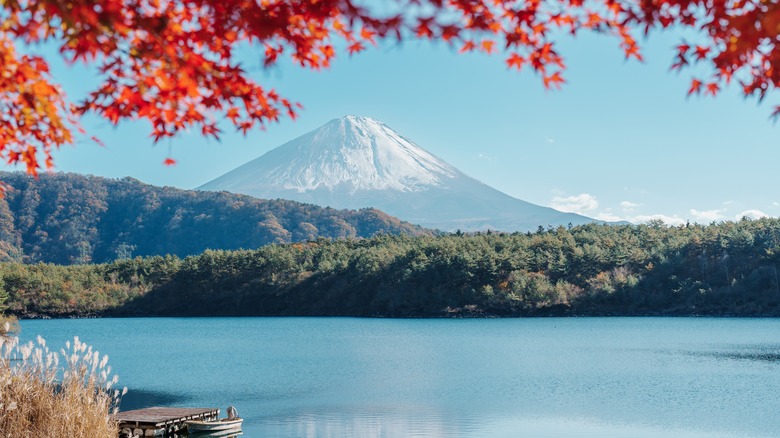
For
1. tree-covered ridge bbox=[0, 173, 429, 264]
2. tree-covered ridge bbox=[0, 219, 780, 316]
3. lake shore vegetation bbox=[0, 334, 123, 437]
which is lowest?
lake shore vegetation bbox=[0, 334, 123, 437]

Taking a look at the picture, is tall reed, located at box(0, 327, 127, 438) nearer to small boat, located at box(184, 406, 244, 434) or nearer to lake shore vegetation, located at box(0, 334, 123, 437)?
A: lake shore vegetation, located at box(0, 334, 123, 437)

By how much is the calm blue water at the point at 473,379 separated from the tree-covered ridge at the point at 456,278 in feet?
30.1

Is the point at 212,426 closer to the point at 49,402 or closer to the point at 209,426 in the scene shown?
the point at 209,426

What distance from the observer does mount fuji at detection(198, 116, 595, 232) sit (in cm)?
15550

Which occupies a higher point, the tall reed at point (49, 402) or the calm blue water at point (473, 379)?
the tall reed at point (49, 402)

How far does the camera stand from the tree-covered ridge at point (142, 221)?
80312mm

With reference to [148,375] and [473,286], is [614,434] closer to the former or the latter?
[148,375]

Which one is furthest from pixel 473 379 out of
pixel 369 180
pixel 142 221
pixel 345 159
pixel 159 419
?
pixel 345 159

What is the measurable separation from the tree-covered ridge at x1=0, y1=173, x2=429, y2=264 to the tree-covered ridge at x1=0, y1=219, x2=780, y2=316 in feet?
80.7

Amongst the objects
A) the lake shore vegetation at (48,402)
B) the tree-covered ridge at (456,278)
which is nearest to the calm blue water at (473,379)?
the lake shore vegetation at (48,402)

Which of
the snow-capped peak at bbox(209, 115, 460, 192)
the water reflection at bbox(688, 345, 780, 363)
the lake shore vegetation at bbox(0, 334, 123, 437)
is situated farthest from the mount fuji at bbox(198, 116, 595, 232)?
the lake shore vegetation at bbox(0, 334, 123, 437)

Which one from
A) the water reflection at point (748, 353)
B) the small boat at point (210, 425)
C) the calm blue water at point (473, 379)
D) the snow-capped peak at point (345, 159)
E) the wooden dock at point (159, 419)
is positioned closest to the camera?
the wooden dock at point (159, 419)

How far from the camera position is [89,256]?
271ft

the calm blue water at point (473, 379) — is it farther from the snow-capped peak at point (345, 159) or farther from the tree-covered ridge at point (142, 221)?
the snow-capped peak at point (345, 159)
